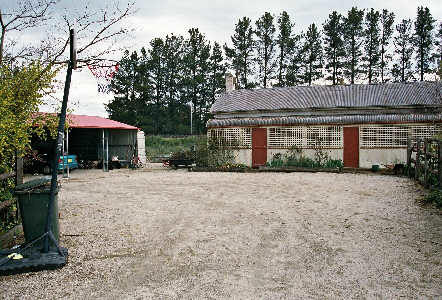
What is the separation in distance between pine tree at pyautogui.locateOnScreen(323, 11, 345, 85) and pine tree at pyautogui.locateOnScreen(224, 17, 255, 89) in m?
8.62

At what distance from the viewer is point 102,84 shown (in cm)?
552

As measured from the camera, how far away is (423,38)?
36500 mm

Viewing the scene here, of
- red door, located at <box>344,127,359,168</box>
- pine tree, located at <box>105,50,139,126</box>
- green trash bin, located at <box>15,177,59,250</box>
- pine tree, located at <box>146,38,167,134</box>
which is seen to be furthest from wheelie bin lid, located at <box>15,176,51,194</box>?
pine tree, located at <box>146,38,167,134</box>

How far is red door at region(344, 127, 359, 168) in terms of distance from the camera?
17781 millimetres

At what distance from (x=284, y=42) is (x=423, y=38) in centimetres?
1461

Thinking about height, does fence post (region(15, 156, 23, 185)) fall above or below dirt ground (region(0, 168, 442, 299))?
above

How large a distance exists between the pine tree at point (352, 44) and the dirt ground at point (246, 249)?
3181 cm

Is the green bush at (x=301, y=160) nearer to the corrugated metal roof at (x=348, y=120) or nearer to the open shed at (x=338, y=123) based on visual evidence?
the open shed at (x=338, y=123)

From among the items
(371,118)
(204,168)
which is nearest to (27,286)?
(204,168)

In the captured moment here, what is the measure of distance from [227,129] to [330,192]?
9742 millimetres

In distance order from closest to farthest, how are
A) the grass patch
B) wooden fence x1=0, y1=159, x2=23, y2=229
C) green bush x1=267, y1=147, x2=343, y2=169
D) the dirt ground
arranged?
the dirt ground → wooden fence x1=0, y1=159, x2=23, y2=229 → green bush x1=267, y1=147, x2=343, y2=169 → the grass patch

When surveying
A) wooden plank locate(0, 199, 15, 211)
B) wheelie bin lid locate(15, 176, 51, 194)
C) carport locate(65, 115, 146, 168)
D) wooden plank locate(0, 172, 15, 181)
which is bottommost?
wooden plank locate(0, 199, 15, 211)

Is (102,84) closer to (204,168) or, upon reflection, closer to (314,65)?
(204,168)

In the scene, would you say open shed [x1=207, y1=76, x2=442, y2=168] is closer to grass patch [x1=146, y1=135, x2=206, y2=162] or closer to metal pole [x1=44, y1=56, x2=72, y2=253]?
grass patch [x1=146, y1=135, x2=206, y2=162]
